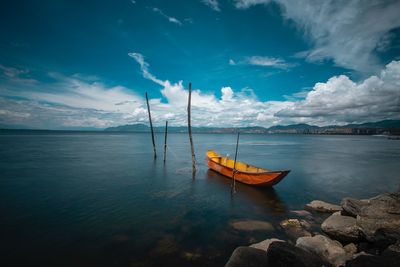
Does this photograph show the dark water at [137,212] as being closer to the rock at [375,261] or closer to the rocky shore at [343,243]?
the rocky shore at [343,243]

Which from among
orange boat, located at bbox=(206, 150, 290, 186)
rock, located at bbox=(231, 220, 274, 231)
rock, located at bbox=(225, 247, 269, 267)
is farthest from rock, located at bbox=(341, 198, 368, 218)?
rock, located at bbox=(225, 247, 269, 267)

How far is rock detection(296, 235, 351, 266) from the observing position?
7.59 metres

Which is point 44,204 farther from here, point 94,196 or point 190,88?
point 190,88

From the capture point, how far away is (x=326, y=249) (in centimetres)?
815

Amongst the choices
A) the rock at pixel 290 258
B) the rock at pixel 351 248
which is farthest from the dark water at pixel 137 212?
the rock at pixel 290 258

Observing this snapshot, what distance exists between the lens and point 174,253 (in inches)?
357

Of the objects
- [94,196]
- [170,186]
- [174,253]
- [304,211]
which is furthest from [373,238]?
[94,196]

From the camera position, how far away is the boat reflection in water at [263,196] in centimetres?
1492

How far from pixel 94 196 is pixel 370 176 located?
32.0 metres

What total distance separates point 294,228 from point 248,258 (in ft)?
19.2

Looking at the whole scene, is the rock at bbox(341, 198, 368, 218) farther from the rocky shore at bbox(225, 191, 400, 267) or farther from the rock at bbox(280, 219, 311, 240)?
the rock at bbox(280, 219, 311, 240)

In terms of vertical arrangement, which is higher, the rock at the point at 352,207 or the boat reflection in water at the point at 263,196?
the rock at the point at 352,207

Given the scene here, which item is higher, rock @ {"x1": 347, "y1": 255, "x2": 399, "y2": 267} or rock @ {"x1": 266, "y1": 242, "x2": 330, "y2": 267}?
rock @ {"x1": 347, "y1": 255, "x2": 399, "y2": 267}

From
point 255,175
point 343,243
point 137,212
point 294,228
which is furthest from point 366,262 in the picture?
point 255,175
